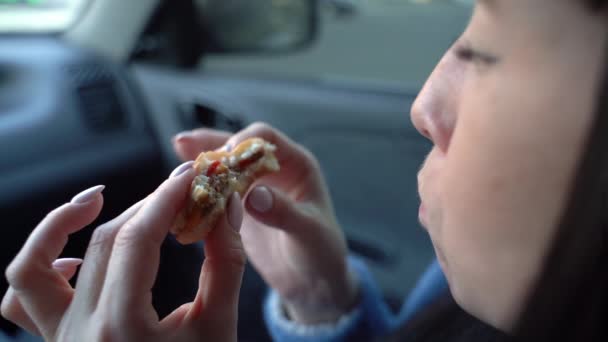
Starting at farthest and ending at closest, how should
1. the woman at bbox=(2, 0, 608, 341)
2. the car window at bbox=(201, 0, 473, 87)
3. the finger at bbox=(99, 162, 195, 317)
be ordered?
the car window at bbox=(201, 0, 473, 87) < the finger at bbox=(99, 162, 195, 317) < the woman at bbox=(2, 0, 608, 341)

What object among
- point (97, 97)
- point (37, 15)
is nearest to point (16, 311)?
point (97, 97)

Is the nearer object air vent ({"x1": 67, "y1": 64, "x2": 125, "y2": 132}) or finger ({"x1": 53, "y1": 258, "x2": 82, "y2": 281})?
finger ({"x1": 53, "y1": 258, "x2": 82, "y2": 281})

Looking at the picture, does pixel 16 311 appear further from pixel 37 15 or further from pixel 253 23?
pixel 253 23

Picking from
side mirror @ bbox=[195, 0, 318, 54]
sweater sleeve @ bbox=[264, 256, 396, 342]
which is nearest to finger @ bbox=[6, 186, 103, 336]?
sweater sleeve @ bbox=[264, 256, 396, 342]

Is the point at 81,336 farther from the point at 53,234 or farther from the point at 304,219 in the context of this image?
the point at 304,219

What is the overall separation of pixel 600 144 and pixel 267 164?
67 cm

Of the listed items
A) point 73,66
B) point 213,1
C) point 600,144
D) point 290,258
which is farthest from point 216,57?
point 600,144

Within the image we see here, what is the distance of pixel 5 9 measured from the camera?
6.56 ft

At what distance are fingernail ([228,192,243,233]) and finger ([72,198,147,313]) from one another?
0.12m

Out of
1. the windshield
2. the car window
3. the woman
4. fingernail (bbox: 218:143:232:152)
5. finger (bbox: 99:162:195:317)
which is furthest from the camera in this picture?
the car window

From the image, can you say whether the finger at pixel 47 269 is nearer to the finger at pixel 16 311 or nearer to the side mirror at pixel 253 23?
the finger at pixel 16 311

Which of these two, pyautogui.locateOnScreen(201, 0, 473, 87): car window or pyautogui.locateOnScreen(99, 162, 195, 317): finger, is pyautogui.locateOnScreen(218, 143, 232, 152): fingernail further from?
pyautogui.locateOnScreen(201, 0, 473, 87): car window

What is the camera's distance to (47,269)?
2.68 feet

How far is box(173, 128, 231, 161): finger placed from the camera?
114 centimetres
